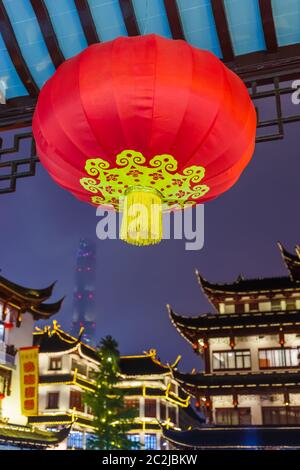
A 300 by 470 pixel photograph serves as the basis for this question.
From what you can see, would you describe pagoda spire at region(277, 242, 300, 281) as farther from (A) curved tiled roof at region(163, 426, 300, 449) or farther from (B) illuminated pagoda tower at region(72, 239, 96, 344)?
(B) illuminated pagoda tower at region(72, 239, 96, 344)

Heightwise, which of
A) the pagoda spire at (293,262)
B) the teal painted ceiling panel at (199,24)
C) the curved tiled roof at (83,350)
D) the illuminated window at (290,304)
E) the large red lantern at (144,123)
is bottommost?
the large red lantern at (144,123)

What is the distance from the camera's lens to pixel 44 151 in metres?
2.65

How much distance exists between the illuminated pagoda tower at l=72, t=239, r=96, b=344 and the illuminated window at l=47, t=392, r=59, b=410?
83901 millimetres

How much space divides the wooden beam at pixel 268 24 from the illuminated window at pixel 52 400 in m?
23.9

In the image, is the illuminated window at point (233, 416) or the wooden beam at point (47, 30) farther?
the illuminated window at point (233, 416)

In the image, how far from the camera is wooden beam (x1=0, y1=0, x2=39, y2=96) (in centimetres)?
331

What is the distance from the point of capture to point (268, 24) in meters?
3.12

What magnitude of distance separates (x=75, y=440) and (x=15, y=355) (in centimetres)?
923

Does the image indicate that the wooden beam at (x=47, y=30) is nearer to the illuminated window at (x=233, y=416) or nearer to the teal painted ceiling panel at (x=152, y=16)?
the teal painted ceiling panel at (x=152, y=16)

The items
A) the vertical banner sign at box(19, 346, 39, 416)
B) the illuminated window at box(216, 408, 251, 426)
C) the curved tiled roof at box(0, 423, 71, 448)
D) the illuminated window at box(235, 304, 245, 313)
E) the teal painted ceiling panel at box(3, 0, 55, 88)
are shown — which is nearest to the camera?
the teal painted ceiling panel at box(3, 0, 55, 88)

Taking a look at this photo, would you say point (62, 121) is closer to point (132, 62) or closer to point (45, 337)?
point (132, 62)

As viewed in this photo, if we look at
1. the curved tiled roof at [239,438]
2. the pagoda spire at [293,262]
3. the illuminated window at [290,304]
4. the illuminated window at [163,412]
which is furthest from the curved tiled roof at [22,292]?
the illuminated window at [163,412]

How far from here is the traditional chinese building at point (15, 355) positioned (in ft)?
55.6

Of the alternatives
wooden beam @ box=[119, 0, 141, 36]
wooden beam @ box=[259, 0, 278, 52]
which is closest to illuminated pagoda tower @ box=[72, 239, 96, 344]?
wooden beam @ box=[119, 0, 141, 36]
